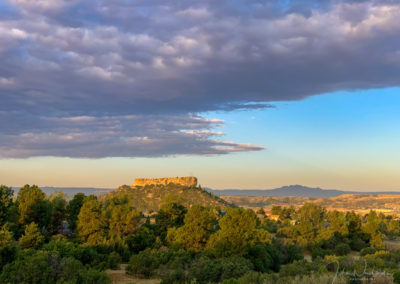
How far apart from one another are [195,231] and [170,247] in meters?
2.56

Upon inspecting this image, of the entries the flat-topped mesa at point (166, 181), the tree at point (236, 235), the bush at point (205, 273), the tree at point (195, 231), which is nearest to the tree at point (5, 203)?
the tree at point (195, 231)

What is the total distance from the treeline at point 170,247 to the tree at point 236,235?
0.08 m

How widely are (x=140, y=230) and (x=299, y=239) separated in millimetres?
19237

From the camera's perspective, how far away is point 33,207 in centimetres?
4025

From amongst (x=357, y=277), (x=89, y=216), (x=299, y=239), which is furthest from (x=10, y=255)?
(x=299, y=239)

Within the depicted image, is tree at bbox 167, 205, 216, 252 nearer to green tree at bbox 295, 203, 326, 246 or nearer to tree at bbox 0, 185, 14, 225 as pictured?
green tree at bbox 295, 203, 326, 246

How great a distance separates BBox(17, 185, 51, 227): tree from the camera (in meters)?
39.6

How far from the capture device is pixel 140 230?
128ft

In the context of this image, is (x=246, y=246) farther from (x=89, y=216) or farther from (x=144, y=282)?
(x=89, y=216)

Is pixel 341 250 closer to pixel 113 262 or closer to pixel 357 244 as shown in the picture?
pixel 357 244

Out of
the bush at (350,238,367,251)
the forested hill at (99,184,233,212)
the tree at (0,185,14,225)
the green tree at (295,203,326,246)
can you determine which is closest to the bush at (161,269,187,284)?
the tree at (0,185,14,225)

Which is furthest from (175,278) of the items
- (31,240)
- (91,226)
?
(91,226)

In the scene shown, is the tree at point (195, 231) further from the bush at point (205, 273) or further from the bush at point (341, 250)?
the bush at point (341, 250)

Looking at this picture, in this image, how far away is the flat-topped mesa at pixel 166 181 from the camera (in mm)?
168125
